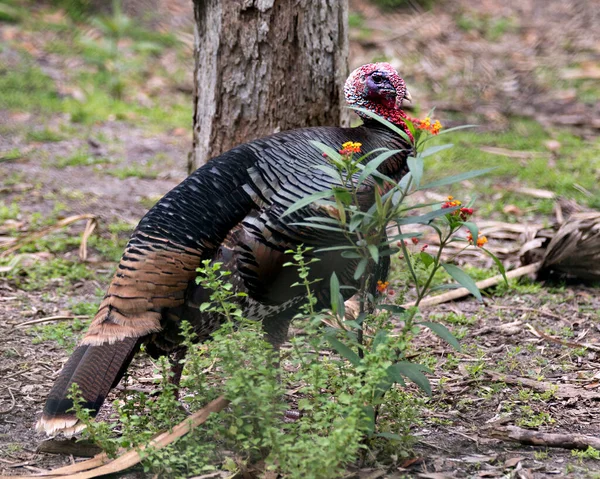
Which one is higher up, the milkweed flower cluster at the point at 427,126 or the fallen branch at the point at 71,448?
the milkweed flower cluster at the point at 427,126

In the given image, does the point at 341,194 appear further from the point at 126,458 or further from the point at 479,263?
the point at 479,263

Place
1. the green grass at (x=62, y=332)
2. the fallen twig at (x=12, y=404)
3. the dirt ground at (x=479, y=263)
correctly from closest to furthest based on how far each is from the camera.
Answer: the dirt ground at (x=479, y=263) → the fallen twig at (x=12, y=404) → the green grass at (x=62, y=332)

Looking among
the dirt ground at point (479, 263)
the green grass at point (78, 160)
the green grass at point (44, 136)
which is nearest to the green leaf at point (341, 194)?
the dirt ground at point (479, 263)

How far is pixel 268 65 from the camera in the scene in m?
4.52

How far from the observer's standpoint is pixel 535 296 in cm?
504

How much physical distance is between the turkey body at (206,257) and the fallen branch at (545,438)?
38.3 inches

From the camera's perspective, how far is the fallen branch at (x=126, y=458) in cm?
299

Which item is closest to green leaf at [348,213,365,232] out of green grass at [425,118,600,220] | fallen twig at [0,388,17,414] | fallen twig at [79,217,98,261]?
fallen twig at [0,388,17,414]

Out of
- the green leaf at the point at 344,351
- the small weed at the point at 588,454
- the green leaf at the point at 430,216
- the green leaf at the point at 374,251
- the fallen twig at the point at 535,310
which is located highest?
the green leaf at the point at 430,216

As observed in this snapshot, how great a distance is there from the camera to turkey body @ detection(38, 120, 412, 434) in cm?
326

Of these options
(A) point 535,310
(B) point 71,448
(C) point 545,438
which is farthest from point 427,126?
(A) point 535,310

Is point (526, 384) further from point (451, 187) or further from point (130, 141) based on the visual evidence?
point (130, 141)

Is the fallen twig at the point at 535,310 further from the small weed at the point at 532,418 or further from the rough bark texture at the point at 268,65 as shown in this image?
the rough bark texture at the point at 268,65

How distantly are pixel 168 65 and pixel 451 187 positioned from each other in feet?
15.1
